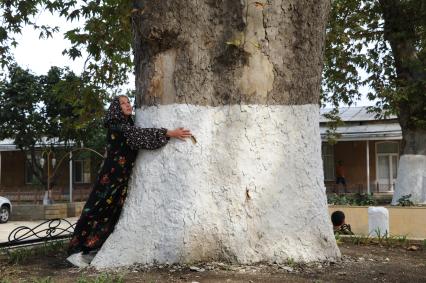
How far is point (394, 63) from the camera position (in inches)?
656

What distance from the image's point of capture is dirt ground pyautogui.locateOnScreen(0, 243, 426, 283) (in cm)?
518

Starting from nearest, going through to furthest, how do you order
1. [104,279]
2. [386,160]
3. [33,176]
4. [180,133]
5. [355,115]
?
1. [104,279]
2. [180,133]
3. [386,160]
4. [355,115]
5. [33,176]

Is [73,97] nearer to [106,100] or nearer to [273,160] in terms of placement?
[106,100]

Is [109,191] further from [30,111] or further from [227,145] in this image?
[30,111]

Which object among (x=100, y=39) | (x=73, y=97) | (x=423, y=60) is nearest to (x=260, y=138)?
(x=100, y=39)

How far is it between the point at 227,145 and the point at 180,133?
0.45 metres

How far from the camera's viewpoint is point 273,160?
575 centimetres

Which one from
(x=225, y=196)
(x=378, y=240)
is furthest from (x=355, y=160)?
(x=225, y=196)

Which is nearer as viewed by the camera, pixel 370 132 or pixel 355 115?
pixel 370 132

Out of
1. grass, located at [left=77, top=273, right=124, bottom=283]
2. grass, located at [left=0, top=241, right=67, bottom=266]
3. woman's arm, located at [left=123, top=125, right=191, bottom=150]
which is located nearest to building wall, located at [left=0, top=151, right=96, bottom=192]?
grass, located at [left=0, top=241, right=67, bottom=266]

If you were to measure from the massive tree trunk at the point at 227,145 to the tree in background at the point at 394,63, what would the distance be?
9.56 meters

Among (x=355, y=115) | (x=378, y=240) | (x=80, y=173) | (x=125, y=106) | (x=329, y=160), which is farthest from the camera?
(x=80, y=173)

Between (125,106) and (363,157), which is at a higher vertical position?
(125,106)

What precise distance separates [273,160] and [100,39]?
161 inches
